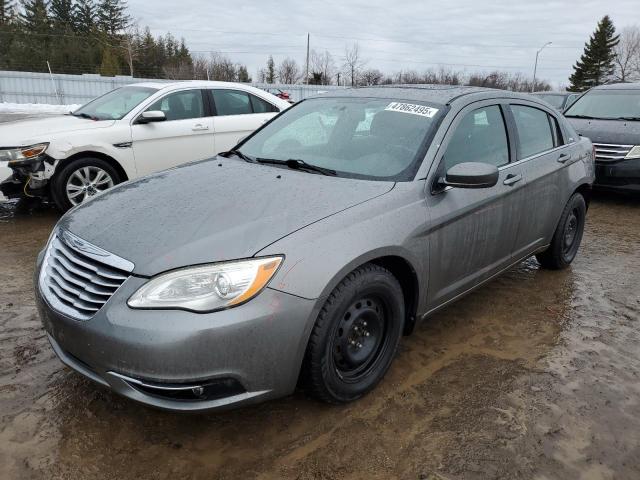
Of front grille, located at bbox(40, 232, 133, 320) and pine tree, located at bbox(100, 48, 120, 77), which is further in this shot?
pine tree, located at bbox(100, 48, 120, 77)

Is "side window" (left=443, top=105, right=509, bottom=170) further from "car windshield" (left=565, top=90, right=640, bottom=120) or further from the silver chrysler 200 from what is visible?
"car windshield" (left=565, top=90, right=640, bottom=120)

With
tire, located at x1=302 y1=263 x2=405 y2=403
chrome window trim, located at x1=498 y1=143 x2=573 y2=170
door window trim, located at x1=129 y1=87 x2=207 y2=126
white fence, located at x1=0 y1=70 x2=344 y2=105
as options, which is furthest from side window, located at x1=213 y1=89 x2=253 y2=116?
white fence, located at x1=0 y1=70 x2=344 y2=105

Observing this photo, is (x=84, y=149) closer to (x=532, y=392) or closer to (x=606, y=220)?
(x=532, y=392)

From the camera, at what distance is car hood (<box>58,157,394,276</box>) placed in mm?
2287

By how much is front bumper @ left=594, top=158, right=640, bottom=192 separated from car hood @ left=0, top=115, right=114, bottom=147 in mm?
6722

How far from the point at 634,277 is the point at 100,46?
62.3 meters

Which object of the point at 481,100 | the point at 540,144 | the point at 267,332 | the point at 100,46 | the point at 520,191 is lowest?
the point at 267,332

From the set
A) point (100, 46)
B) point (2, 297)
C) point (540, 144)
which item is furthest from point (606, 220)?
point (100, 46)

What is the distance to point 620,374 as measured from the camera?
3125 millimetres

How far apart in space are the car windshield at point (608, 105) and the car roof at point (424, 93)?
17.2 feet

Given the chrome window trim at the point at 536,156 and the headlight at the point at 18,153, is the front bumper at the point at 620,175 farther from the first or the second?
the headlight at the point at 18,153

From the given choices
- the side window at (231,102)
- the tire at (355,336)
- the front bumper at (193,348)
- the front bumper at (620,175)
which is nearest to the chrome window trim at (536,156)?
the tire at (355,336)

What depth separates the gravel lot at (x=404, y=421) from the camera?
2.31m

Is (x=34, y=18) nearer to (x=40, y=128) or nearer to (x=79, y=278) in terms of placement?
(x=40, y=128)
